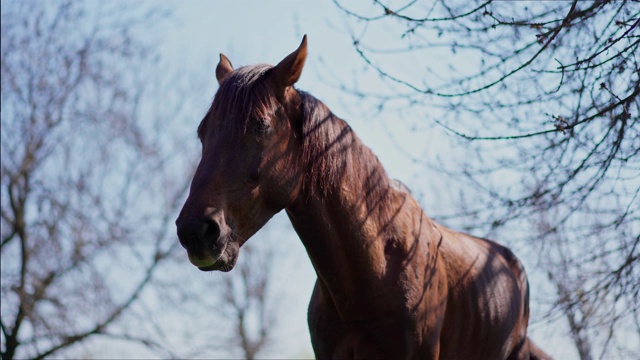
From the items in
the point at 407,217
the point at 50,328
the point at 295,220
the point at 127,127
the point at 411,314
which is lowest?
the point at 50,328

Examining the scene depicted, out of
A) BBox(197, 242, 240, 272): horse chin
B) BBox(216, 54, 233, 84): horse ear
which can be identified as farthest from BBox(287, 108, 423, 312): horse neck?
BBox(216, 54, 233, 84): horse ear

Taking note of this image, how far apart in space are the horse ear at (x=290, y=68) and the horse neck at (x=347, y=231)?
377mm

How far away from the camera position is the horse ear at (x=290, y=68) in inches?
144

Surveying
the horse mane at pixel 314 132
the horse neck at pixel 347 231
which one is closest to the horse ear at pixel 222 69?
the horse mane at pixel 314 132

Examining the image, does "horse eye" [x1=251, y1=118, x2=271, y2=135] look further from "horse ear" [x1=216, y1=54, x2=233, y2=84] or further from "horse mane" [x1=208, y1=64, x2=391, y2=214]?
"horse ear" [x1=216, y1=54, x2=233, y2=84]

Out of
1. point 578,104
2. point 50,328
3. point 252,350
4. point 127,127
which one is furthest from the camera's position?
point 252,350

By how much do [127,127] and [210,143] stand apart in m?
11.7

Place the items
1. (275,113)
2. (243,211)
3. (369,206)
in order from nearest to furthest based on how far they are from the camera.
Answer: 1. (243,211)
2. (275,113)
3. (369,206)

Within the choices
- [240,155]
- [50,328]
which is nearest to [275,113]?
[240,155]

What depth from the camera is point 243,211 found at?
3.44 m

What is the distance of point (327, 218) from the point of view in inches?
150

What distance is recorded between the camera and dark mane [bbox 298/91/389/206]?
12.2 feet

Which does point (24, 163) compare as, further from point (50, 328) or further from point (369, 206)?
point (369, 206)

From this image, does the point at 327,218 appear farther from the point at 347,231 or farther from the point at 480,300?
the point at 480,300
